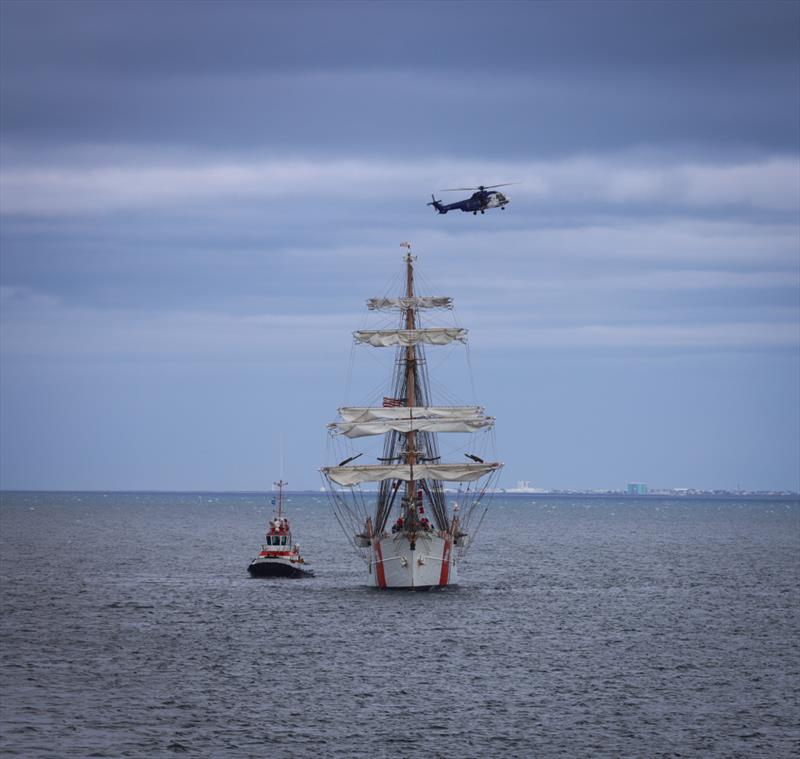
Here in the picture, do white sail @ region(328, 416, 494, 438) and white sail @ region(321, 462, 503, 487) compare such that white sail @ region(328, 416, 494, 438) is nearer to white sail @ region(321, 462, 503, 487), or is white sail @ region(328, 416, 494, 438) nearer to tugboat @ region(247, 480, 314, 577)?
white sail @ region(321, 462, 503, 487)

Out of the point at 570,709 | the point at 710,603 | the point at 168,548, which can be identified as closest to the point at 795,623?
the point at 710,603

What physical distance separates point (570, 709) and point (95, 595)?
50.5m

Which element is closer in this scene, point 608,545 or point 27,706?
point 27,706

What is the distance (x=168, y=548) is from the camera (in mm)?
168000

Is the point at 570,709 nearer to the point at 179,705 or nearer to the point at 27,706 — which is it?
the point at 179,705

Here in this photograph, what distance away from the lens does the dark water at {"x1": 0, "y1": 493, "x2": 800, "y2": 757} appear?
51.2 meters

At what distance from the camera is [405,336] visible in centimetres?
10781

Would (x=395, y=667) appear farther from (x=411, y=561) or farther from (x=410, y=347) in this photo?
(x=410, y=347)

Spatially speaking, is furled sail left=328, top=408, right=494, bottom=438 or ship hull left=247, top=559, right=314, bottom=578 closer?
furled sail left=328, top=408, right=494, bottom=438

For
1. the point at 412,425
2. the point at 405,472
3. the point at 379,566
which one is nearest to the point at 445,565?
the point at 379,566

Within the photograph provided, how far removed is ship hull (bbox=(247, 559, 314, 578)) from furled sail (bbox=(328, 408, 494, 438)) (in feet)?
40.7

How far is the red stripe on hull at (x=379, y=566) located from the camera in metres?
98.1

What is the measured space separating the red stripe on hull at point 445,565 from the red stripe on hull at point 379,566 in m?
3.79

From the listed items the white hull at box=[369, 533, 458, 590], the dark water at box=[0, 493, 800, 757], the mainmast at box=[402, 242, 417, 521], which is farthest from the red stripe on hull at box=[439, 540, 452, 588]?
the mainmast at box=[402, 242, 417, 521]
